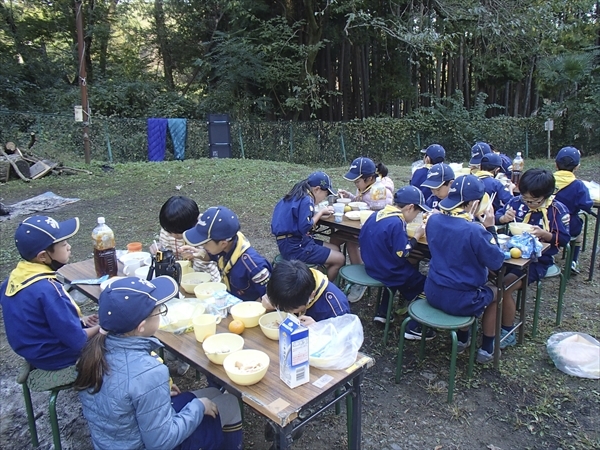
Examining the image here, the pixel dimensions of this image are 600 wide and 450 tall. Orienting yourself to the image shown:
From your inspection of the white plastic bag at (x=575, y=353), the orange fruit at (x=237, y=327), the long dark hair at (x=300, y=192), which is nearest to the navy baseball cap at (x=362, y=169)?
the long dark hair at (x=300, y=192)

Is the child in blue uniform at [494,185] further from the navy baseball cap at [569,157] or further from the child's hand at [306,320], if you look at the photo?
the child's hand at [306,320]

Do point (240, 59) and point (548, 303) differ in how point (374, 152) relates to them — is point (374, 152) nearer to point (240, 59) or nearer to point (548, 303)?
point (240, 59)

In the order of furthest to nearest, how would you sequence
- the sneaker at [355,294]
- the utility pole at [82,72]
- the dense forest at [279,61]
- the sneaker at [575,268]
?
the dense forest at [279,61], the utility pole at [82,72], the sneaker at [575,268], the sneaker at [355,294]

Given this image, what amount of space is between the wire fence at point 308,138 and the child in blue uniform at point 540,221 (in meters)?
12.5

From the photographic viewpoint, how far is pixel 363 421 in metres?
3.18

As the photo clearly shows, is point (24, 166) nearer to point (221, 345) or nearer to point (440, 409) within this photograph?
point (221, 345)

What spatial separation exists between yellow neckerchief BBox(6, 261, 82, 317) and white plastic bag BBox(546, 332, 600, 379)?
384 cm

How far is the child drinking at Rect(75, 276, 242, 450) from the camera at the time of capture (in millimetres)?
1891

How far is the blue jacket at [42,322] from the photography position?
2.39 metres

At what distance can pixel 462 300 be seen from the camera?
331cm

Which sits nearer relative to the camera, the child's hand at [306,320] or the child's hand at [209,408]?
the child's hand at [209,408]

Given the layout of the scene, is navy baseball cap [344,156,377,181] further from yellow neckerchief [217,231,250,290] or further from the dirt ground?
yellow neckerchief [217,231,250,290]

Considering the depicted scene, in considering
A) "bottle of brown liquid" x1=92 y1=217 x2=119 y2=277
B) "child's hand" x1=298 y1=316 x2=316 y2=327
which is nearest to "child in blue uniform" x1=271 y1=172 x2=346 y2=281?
"bottle of brown liquid" x1=92 y1=217 x2=119 y2=277

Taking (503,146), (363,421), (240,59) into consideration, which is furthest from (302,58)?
(363,421)
